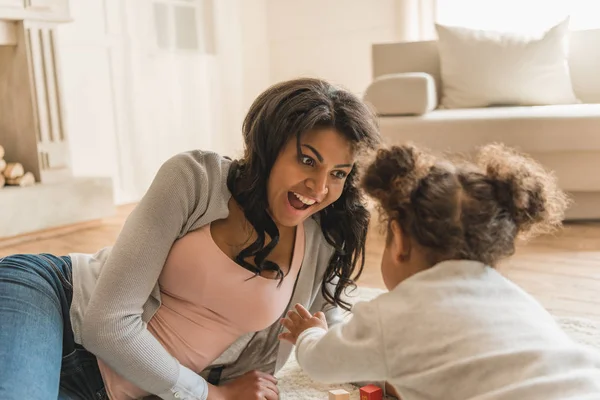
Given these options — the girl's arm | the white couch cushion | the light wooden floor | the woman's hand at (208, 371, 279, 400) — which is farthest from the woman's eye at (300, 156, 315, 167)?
the white couch cushion

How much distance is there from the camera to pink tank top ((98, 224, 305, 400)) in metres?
1.17

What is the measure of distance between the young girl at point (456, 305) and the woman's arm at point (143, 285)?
0.25m

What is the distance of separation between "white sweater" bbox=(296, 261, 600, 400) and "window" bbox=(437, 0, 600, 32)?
3.44 metres

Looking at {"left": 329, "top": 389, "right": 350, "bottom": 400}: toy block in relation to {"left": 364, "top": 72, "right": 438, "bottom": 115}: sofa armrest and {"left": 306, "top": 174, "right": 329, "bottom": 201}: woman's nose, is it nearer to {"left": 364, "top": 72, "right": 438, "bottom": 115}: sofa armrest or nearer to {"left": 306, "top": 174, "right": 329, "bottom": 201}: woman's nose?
{"left": 306, "top": 174, "right": 329, "bottom": 201}: woman's nose

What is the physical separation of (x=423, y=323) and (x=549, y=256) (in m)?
1.82

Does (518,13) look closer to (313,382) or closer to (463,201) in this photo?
(313,382)

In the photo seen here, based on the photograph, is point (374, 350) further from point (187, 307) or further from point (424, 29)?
point (424, 29)

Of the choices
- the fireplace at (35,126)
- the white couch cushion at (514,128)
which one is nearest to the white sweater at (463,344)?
the white couch cushion at (514,128)

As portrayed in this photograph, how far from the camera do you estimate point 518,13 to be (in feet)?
13.6

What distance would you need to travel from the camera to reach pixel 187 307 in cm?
123

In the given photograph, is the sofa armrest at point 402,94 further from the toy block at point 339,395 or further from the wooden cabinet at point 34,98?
the toy block at point 339,395

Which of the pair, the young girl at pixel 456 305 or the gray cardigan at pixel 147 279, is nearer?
the young girl at pixel 456 305

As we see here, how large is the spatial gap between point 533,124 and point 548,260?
62cm

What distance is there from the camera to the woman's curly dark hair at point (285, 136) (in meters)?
1.14
